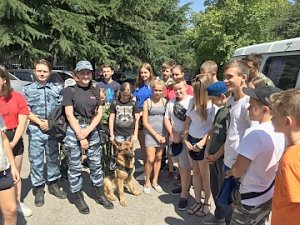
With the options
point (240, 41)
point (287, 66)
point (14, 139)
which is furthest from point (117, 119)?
point (240, 41)

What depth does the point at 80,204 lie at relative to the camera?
14.4 ft

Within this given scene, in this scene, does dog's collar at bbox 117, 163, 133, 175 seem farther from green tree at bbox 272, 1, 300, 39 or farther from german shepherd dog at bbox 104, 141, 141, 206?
green tree at bbox 272, 1, 300, 39

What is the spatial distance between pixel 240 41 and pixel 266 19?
11.0 feet

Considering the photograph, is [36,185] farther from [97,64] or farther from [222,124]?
[97,64]

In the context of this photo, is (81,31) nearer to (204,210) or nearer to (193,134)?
(193,134)

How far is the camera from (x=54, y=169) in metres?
4.83

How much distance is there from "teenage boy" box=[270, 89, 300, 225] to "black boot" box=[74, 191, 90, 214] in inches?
112

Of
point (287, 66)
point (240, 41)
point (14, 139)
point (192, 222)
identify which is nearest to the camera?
point (14, 139)

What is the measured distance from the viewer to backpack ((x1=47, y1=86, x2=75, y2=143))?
4.20 m

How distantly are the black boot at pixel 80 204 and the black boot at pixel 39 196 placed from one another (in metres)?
0.49

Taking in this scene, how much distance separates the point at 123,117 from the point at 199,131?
1.30 metres

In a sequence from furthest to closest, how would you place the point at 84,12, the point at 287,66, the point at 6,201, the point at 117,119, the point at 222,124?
the point at 84,12 → the point at 287,66 → the point at 117,119 → the point at 222,124 → the point at 6,201

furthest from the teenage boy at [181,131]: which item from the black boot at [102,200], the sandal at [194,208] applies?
the black boot at [102,200]

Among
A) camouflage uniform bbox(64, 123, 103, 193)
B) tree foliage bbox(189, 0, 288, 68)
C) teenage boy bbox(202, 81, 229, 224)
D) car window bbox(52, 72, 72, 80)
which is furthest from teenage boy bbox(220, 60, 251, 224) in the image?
tree foliage bbox(189, 0, 288, 68)
